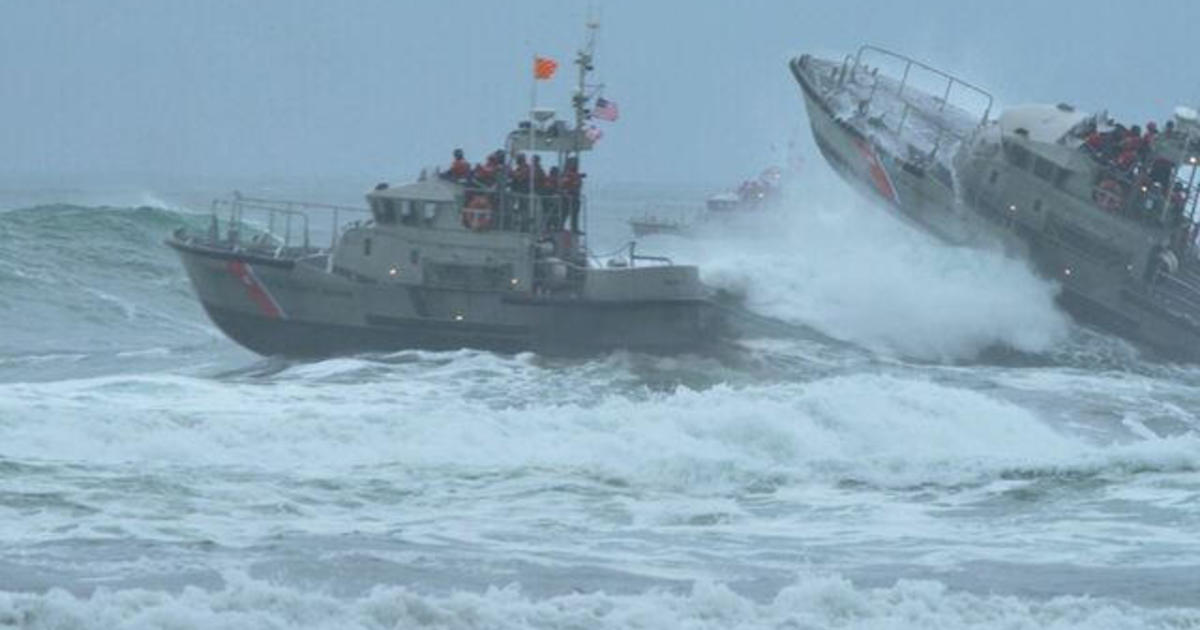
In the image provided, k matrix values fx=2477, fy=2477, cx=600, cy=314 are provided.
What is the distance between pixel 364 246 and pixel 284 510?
1094 centimetres

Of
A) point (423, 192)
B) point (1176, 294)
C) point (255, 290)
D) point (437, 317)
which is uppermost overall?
point (1176, 294)

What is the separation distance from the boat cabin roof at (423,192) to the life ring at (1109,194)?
8.38m

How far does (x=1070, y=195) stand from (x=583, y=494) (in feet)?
49.8

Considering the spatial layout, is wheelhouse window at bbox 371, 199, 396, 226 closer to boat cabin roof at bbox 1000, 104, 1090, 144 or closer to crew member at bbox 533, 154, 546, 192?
crew member at bbox 533, 154, 546, 192

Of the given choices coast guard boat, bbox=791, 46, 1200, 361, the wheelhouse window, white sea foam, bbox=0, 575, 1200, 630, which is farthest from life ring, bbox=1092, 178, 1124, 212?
white sea foam, bbox=0, 575, 1200, 630

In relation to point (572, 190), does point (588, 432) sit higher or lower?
lower

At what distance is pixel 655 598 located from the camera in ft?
40.8

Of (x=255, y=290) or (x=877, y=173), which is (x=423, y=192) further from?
(x=877, y=173)

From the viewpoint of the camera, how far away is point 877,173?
31734mm

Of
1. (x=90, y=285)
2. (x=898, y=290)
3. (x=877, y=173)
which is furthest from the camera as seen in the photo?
(x=90, y=285)

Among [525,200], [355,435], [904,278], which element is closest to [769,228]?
[904,278]

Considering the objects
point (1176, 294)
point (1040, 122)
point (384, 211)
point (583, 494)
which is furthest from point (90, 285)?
point (583, 494)

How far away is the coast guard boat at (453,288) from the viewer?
25578mm

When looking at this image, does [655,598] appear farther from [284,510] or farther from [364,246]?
[364,246]
